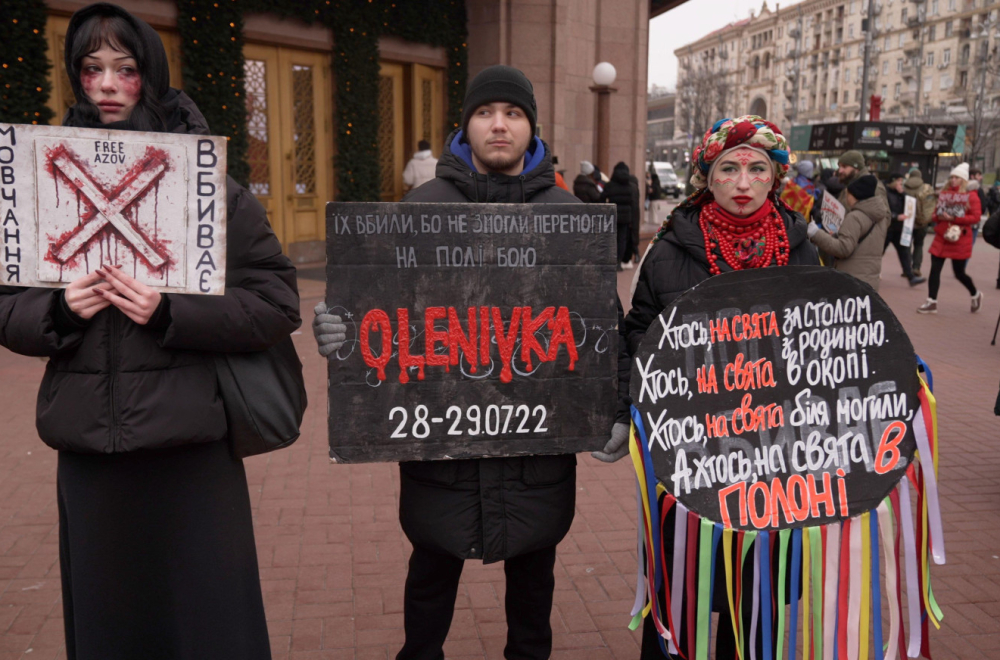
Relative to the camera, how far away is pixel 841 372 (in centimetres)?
244

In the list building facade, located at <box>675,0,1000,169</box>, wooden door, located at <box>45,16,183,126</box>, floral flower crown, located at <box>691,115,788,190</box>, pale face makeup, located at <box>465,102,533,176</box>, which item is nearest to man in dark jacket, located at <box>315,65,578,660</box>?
pale face makeup, located at <box>465,102,533,176</box>

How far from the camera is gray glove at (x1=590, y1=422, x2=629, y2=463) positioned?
252cm

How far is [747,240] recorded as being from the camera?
8.52 feet

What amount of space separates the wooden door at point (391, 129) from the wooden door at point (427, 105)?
0.25m

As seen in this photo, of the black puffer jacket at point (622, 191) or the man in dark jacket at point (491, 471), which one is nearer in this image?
the man in dark jacket at point (491, 471)

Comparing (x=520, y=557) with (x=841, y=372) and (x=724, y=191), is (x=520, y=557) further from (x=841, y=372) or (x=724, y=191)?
(x=724, y=191)

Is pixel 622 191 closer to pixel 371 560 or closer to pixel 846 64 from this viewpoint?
pixel 371 560

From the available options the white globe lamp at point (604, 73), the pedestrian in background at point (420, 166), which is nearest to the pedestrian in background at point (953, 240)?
the white globe lamp at point (604, 73)

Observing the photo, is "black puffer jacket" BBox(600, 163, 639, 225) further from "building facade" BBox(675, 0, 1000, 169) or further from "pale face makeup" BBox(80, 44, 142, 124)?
"building facade" BBox(675, 0, 1000, 169)

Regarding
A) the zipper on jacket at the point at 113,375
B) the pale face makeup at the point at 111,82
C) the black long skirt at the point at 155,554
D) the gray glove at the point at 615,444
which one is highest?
the pale face makeup at the point at 111,82

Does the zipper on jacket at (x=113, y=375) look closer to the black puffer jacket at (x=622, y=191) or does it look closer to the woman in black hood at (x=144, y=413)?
the woman in black hood at (x=144, y=413)

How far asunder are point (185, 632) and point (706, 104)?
205ft

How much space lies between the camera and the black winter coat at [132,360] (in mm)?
2150

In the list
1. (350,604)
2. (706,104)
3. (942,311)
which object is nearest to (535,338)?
(350,604)
